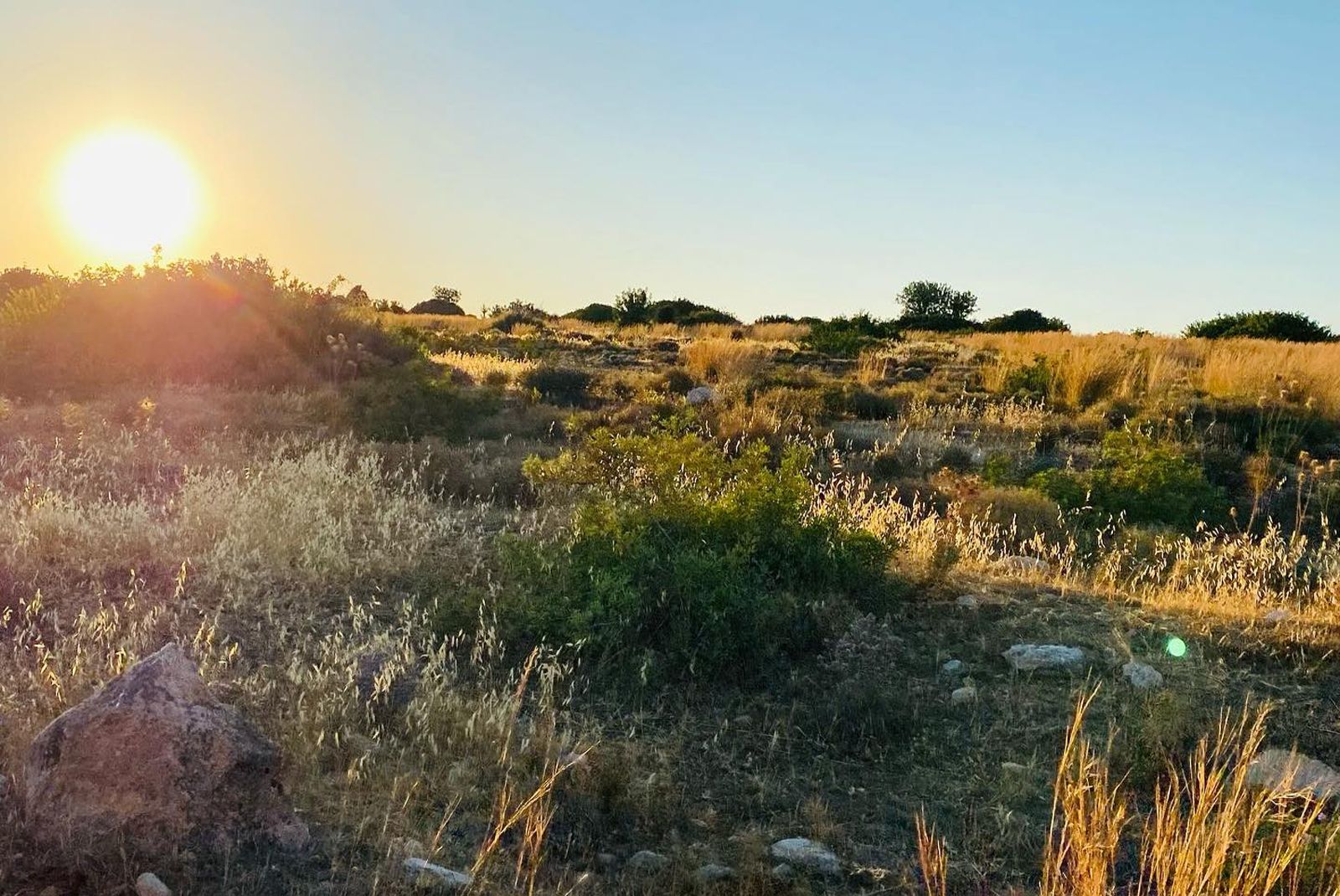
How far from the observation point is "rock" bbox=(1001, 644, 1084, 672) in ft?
15.8

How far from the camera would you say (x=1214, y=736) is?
158 inches

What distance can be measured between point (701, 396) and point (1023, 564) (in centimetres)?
858

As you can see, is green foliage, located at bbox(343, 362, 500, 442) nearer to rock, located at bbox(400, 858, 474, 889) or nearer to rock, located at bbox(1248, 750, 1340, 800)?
rock, located at bbox(400, 858, 474, 889)

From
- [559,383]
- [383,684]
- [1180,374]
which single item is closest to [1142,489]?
[383,684]

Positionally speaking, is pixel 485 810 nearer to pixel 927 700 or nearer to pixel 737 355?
pixel 927 700

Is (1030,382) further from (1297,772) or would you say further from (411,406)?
(1297,772)

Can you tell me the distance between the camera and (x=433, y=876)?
2805 mm

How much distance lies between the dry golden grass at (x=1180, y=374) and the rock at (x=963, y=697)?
10778 millimetres

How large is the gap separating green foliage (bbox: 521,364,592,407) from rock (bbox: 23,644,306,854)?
40.5 feet

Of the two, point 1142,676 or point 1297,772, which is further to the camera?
point 1142,676

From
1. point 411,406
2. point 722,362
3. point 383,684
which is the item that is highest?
point 722,362

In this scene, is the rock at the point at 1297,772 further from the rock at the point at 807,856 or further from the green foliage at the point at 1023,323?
the green foliage at the point at 1023,323

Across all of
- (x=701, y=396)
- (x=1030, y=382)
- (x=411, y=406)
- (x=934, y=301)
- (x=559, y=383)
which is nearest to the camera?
(x=411, y=406)

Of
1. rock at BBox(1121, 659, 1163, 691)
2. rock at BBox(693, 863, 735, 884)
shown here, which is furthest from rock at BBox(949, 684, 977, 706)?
rock at BBox(693, 863, 735, 884)
